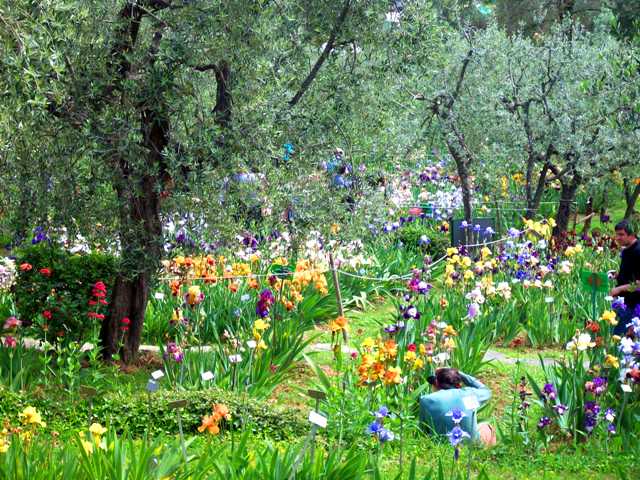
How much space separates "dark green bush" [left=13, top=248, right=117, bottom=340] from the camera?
7402 millimetres

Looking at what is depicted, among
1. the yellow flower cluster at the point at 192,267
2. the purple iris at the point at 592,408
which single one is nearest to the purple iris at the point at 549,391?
the purple iris at the point at 592,408

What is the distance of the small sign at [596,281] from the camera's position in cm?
719

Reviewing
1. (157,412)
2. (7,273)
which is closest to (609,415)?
(157,412)

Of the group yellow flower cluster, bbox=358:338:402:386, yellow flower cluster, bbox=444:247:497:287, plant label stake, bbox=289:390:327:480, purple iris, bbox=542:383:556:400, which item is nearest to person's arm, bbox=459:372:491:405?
purple iris, bbox=542:383:556:400

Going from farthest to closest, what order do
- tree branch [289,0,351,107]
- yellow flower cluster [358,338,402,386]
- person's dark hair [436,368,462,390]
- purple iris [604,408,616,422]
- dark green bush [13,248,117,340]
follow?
1. dark green bush [13,248,117,340]
2. tree branch [289,0,351,107]
3. person's dark hair [436,368,462,390]
4. purple iris [604,408,616,422]
5. yellow flower cluster [358,338,402,386]

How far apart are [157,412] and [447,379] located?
1992 mm

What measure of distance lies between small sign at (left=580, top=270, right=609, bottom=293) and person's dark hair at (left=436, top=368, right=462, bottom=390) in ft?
5.30

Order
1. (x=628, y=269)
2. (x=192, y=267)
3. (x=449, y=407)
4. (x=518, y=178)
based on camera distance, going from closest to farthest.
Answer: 1. (x=449, y=407)
2. (x=628, y=269)
3. (x=192, y=267)
4. (x=518, y=178)

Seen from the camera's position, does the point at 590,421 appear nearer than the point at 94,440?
No

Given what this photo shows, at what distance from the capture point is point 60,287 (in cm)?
757

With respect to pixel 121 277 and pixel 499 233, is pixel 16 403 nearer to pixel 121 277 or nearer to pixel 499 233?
pixel 121 277

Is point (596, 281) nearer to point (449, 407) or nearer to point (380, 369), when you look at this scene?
point (449, 407)

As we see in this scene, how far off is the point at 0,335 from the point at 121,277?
1.36 m

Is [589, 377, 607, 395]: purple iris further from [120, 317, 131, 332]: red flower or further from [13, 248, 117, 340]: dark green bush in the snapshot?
[13, 248, 117, 340]: dark green bush
